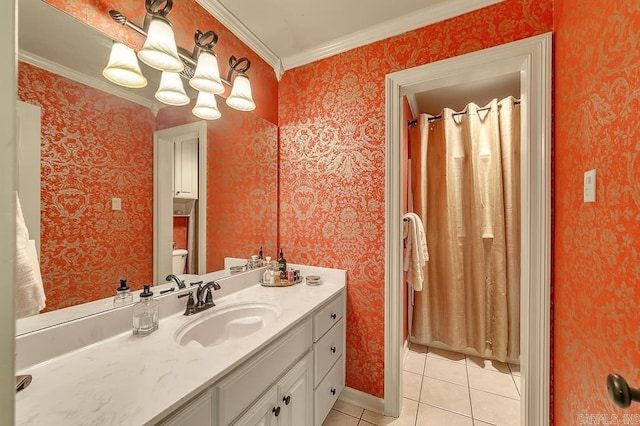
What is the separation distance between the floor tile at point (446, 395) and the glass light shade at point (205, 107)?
2.24m

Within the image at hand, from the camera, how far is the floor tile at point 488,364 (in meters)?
2.05

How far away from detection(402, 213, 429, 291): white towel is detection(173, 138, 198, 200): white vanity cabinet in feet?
5.24

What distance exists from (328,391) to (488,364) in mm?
1545

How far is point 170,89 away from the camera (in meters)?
1.16

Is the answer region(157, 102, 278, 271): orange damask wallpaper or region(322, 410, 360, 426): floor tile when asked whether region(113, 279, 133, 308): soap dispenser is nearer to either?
region(157, 102, 278, 271): orange damask wallpaper

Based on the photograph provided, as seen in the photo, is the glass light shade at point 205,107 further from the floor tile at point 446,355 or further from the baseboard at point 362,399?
the floor tile at point 446,355

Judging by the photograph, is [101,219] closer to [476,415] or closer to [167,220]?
[167,220]

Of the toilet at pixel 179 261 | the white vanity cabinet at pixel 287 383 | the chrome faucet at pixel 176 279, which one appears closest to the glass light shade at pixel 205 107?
the toilet at pixel 179 261

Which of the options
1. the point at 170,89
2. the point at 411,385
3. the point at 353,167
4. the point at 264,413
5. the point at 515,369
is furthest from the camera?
the point at 515,369

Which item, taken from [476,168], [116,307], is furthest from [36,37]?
[476,168]

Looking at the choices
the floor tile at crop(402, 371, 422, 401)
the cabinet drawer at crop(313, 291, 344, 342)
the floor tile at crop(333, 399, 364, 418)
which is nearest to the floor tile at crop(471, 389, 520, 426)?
the floor tile at crop(402, 371, 422, 401)

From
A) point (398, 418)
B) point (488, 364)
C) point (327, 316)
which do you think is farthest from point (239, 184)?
point (488, 364)

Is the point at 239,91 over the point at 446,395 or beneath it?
over

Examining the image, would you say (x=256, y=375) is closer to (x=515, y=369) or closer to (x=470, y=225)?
(x=470, y=225)
